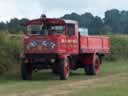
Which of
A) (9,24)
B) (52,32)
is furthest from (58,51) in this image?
(9,24)

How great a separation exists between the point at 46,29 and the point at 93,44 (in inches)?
180

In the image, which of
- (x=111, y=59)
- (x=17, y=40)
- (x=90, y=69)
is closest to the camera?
(x=90, y=69)

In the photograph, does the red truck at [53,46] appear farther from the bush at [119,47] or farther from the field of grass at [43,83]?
the bush at [119,47]

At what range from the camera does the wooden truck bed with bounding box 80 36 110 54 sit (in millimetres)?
31375

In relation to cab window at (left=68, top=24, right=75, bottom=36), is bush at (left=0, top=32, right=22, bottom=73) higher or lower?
lower

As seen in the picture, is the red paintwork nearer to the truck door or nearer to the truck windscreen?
the truck door

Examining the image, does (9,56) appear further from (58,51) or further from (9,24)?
(9,24)

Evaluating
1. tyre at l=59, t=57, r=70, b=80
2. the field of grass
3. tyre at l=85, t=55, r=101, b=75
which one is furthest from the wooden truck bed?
tyre at l=59, t=57, r=70, b=80

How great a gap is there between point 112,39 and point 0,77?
20783 millimetres

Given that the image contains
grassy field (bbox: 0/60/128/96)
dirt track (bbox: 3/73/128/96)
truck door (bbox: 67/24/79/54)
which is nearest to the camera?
grassy field (bbox: 0/60/128/96)

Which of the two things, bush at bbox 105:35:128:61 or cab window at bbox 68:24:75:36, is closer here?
cab window at bbox 68:24:75:36

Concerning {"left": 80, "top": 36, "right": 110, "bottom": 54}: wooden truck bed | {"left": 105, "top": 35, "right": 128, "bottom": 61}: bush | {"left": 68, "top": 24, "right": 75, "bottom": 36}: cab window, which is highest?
{"left": 68, "top": 24, "right": 75, "bottom": 36}: cab window

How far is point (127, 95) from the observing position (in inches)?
789

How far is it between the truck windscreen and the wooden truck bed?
204 cm
